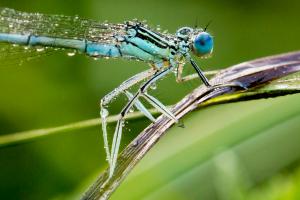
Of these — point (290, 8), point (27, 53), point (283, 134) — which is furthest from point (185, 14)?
point (283, 134)

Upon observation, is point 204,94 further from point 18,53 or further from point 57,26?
point 18,53

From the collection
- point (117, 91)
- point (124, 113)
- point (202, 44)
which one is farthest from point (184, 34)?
point (124, 113)

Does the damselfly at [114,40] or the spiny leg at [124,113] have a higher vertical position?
the damselfly at [114,40]

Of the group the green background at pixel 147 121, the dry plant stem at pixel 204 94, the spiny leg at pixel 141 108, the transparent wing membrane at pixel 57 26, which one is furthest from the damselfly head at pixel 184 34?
the dry plant stem at pixel 204 94

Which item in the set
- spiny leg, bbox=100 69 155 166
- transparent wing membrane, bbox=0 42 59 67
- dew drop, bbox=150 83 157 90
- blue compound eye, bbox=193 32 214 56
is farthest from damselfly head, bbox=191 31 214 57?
transparent wing membrane, bbox=0 42 59 67

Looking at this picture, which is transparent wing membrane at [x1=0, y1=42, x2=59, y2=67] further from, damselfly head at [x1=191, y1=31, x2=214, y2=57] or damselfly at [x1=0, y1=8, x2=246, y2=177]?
damselfly head at [x1=191, y1=31, x2=214, y2=57]

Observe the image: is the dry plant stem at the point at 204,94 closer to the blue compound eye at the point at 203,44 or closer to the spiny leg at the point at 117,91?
the spiny leg at the point at 117,91
